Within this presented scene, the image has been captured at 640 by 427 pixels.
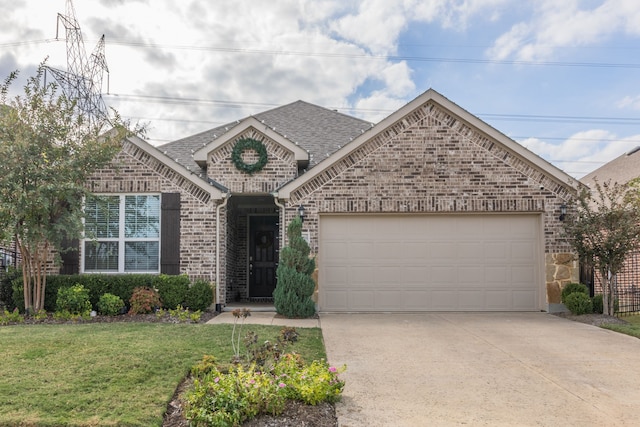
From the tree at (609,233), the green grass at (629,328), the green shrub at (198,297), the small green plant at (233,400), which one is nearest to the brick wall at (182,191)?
the green shrub at (198,297)

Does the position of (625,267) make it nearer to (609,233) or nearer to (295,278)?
(609,233)

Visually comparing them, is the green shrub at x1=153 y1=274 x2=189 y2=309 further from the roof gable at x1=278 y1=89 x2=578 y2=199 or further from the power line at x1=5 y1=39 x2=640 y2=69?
the power line at x1=5 y1=39 x2=640 y2=69

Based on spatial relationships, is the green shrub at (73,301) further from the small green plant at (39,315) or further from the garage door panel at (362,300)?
the garage door panel at (362,300)

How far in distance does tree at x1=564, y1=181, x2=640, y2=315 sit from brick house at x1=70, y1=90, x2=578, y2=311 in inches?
33.3

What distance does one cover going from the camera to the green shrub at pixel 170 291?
36.1ft

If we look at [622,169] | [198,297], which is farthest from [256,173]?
[622,169]

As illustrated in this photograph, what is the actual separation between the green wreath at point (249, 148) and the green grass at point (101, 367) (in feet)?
15.2

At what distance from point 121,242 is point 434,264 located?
7079 millimetres

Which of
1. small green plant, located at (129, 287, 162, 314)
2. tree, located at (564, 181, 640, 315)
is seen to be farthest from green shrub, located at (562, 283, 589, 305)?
small green plant, located at (129, 287, 162, 314)

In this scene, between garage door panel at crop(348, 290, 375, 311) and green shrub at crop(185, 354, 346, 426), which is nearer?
green shrub at crop(185, 354, 346, 426)

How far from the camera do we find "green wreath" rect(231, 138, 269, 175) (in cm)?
1234

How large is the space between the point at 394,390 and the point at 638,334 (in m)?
5.44

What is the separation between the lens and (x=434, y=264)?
11.8 metres

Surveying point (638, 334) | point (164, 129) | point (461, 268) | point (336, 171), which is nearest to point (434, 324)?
point (461, 268)
